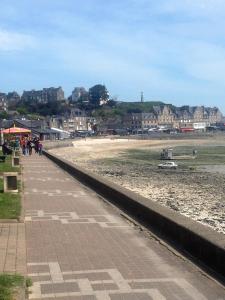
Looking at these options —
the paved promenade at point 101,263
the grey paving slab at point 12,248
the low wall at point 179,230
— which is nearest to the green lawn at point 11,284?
the paved promenade at point 101,263

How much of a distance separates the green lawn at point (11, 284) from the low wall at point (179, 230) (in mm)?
2227

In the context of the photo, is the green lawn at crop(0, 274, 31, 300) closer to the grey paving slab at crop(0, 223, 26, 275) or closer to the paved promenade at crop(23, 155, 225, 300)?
the paved promenade at crop(23, 155, 225, 300)

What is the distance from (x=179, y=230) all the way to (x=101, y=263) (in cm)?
172

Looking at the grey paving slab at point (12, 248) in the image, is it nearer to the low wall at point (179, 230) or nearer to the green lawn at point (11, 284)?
the green lawn at point (11, 284)

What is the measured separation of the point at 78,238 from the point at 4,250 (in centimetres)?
142

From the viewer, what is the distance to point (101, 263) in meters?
6.54

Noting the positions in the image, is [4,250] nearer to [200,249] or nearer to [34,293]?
[34,293]

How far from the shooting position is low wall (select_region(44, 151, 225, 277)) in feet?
21.0

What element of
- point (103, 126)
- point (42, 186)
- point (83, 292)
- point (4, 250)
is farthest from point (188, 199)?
point (103, 126)

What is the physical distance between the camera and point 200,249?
6.86 m

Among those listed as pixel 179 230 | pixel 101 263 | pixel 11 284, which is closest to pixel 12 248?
pixel 101 263

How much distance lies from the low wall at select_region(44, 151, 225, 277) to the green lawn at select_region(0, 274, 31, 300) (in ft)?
7.31

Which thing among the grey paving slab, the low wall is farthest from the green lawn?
the low wall

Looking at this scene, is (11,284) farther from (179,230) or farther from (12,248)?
(179,230)
